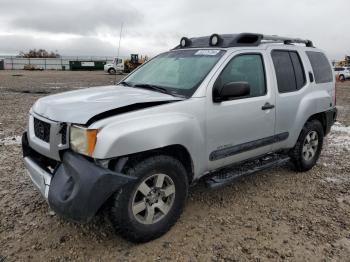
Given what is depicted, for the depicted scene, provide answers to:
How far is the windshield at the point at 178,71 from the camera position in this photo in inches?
142

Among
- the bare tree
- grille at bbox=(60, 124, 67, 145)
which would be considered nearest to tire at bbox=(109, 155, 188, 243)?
grille at bbox=(60, 124, 67, 145)

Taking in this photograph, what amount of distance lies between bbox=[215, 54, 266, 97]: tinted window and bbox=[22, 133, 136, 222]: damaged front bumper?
161 centimetres

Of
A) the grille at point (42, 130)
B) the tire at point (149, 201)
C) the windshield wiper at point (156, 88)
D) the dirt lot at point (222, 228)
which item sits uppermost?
the windshield wiper at point (156, 88)

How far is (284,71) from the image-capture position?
14.7ft

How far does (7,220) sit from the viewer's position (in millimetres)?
3518

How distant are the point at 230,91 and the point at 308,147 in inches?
88.4

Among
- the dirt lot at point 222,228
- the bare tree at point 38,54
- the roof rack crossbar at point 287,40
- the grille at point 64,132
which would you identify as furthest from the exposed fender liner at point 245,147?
the bare tree at point 38,54

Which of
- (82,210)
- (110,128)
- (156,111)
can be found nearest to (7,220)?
(82,210)

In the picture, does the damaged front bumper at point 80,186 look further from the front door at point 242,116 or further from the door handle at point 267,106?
the door handle at point 267,106

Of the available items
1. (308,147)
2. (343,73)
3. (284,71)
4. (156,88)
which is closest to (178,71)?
(156,88)

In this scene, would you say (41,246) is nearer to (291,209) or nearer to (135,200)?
(135,200)

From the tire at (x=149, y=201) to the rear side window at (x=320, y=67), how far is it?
292cm

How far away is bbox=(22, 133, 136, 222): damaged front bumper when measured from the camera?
265 cm

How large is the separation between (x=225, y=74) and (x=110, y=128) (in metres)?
1.53
